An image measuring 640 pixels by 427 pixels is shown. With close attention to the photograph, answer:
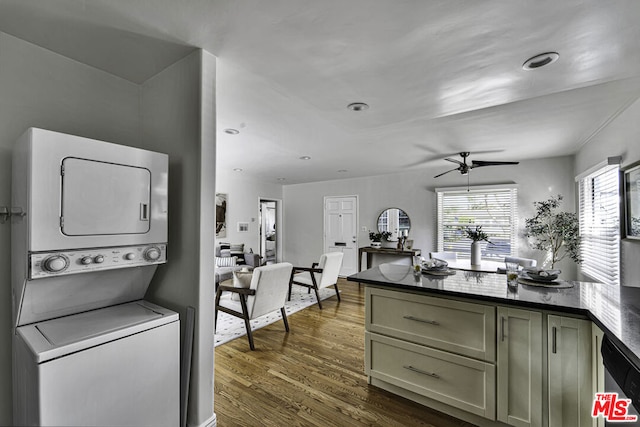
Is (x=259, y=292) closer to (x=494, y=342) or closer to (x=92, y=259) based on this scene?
(x=92, y=259)

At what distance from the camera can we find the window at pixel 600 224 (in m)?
2.86

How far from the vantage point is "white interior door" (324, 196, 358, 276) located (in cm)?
672

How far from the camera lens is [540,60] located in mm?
1648

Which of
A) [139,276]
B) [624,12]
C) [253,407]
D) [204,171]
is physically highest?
[624,12]

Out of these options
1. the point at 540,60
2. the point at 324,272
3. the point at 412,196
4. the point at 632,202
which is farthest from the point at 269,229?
the point at 540,60

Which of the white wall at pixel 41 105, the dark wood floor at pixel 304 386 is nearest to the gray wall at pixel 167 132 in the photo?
the white wall at pixel 41 105

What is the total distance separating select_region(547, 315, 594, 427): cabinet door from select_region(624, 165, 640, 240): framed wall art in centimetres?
157

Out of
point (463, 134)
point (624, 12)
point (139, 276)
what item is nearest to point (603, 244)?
point (463, 134)

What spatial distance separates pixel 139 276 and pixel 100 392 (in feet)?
2.05

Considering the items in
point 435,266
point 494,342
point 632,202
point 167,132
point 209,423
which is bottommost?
point 209,423

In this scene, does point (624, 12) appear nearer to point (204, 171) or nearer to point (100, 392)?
point (204, 171)

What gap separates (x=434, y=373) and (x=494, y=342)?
46 cm

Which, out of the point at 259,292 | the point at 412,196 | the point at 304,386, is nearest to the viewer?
the point at 304,386

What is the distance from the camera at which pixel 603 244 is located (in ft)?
10.5
